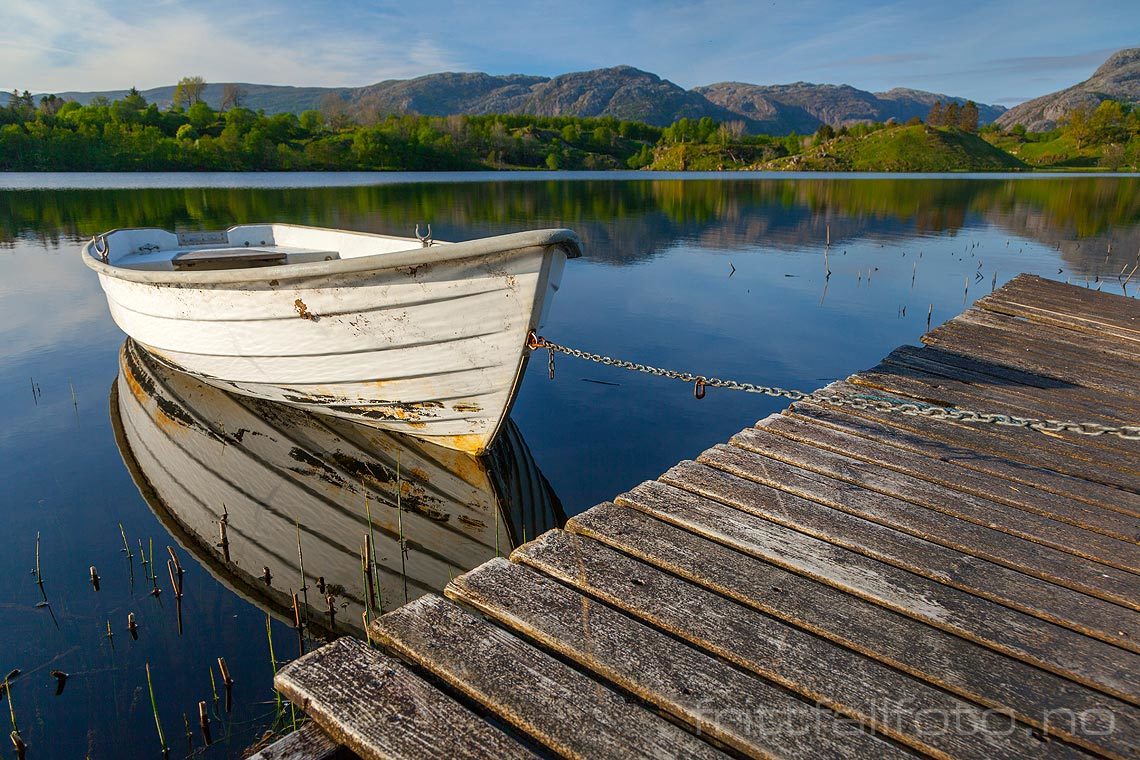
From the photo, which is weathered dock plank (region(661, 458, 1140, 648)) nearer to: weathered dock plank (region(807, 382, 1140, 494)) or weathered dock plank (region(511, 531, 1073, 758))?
weathered dock plank (region(511, 531, 1073, 758))

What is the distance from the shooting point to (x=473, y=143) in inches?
5202

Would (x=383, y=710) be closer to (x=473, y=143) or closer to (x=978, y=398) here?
(x=978, y=398)

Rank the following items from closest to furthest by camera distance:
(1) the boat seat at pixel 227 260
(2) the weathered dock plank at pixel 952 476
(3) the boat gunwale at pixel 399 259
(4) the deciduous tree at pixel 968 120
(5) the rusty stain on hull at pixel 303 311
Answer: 1. (2) the weathered dock plank at pixel 952 476
2. (3) the boat gunwale at pixel 399 259
3. (5) the rusty stain on hull at pixel 303 311
4. (1) the boat seat at pixel 227 260
5. (4) the deciduous tree at pixel 968 120

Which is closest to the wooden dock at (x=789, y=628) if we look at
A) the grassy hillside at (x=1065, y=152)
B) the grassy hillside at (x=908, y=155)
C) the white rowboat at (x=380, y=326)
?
the white rowboat at (x=380, y=326)

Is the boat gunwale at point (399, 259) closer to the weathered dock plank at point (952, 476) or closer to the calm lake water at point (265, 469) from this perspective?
the calm lake water at point (265, 469)

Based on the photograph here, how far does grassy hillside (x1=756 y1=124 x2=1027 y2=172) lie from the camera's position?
118 meters

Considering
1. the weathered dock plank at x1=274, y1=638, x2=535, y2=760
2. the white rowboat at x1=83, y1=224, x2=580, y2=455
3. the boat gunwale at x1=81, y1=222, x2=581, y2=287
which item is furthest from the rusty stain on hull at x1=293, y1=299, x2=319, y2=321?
the weathered dock plank at x1=274, y1=638, x2=535, y2=760

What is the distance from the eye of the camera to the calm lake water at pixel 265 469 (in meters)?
4.33

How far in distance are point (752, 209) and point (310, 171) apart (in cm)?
8256

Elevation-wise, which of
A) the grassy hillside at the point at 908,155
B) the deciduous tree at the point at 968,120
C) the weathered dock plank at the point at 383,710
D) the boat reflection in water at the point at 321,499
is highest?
the deciduous tree at the point at 968,120

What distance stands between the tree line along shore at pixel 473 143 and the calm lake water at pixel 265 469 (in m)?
83.1

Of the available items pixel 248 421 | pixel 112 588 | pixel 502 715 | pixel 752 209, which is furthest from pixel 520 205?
pixel 502 715

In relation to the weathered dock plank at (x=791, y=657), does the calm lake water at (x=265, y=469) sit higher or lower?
lower

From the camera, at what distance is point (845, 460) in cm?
425
